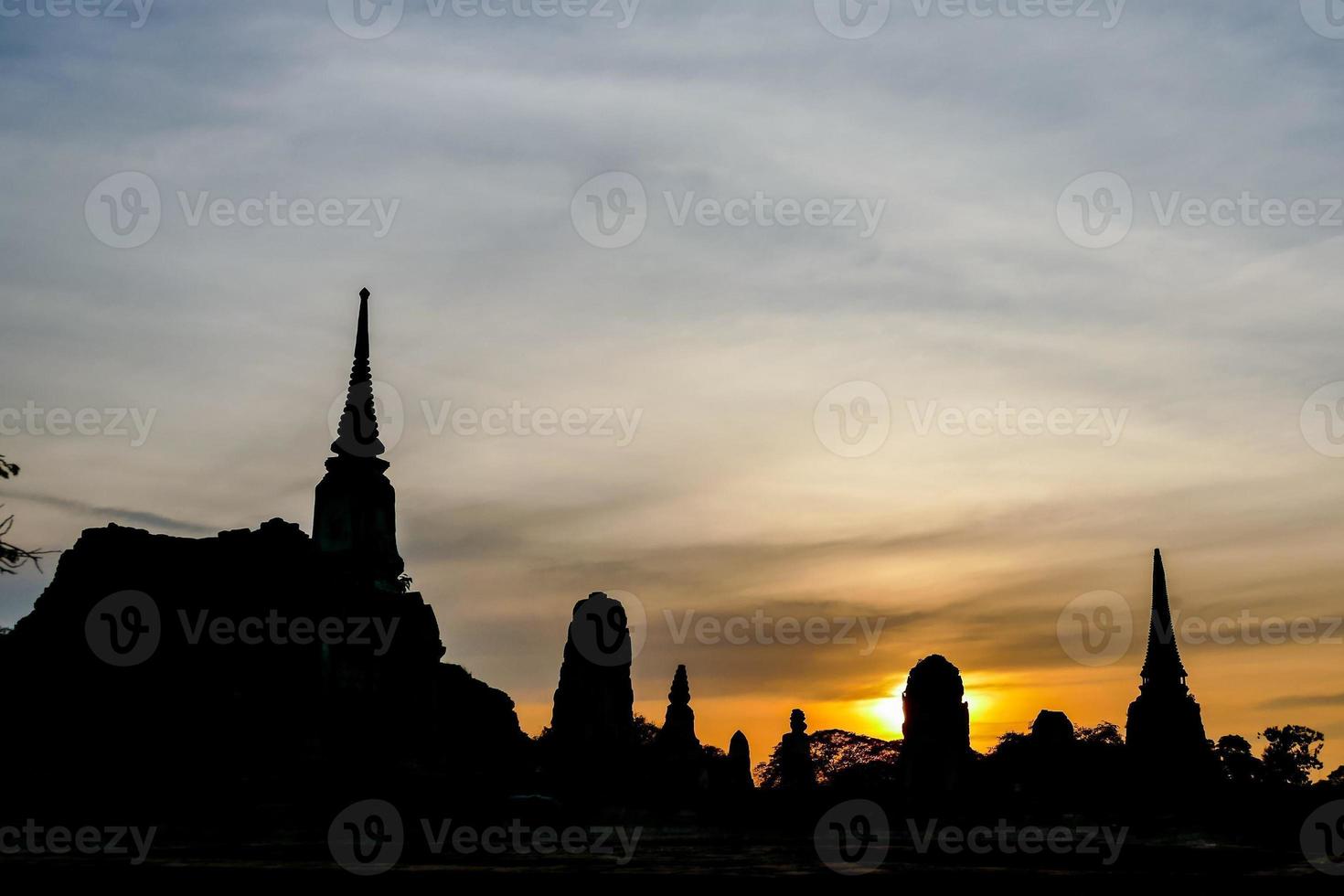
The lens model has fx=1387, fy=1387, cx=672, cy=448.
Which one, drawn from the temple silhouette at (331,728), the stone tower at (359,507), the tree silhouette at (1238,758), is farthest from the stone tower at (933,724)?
Result: the tree silhouette at (1238,758)

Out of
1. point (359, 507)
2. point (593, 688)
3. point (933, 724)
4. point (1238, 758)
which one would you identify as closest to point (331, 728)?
point (593, 688)

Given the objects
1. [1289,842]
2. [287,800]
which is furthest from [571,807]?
[1289,842]

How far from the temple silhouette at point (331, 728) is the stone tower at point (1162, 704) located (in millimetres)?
9725

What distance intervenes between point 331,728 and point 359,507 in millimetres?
16224

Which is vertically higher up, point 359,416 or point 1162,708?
point 359,416

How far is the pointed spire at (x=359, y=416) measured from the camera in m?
67.8

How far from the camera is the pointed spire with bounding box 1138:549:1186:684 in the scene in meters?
73.0

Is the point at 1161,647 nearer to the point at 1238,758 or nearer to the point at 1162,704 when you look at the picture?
the point at 1162,704

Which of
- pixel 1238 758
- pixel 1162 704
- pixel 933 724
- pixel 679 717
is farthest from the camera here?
pixel 1238 758

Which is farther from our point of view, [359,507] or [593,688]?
[359,507]

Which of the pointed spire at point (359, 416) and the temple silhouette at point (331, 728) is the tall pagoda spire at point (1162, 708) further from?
the pointed spire at point (359, 416)

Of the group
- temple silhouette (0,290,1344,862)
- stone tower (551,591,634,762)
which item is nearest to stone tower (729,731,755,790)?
temple silhouette (0,290,1344,862)

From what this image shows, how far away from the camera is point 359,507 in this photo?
66.4 m

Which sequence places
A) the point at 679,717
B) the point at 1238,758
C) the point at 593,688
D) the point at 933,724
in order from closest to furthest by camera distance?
the point at 933,724, the point at 593,688, the point at 679,717, the point at 1238,758
